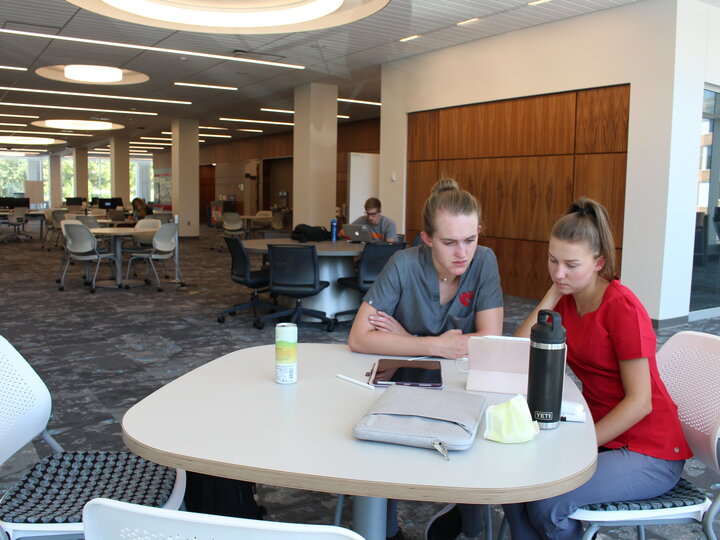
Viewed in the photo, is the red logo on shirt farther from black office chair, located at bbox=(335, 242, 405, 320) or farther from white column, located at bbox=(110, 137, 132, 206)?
white column, located at bbox=(110, 137, 132, 206)

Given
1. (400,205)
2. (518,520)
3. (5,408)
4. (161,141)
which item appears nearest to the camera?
(518,520)

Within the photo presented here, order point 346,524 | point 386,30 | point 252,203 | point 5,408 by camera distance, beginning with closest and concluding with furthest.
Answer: point 5,408, point 346,524, point 386,30, point 252,203

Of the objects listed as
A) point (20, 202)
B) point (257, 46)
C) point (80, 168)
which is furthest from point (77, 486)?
point (80, 168)

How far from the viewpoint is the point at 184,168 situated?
58.0 feet

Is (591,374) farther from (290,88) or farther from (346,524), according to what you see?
(290,88)

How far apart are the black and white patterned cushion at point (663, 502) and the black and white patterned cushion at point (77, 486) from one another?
3.97 ft

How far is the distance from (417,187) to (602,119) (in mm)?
3293

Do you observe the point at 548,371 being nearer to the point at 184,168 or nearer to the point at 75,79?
the point at 75,79

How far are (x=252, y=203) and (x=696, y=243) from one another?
59.7 feet

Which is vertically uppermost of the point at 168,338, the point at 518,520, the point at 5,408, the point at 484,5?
the point at 484,5

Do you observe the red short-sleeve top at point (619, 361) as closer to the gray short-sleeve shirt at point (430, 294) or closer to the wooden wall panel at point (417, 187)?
the gray short-sleeve shirt at point (430, 294)

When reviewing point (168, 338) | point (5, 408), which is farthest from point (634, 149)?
point (5, 408)

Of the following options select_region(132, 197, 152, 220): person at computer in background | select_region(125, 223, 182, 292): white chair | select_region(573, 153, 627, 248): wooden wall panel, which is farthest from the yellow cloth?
select_region(132, 197, 152, 220): person at computer in background

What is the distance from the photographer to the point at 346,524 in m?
2.47
